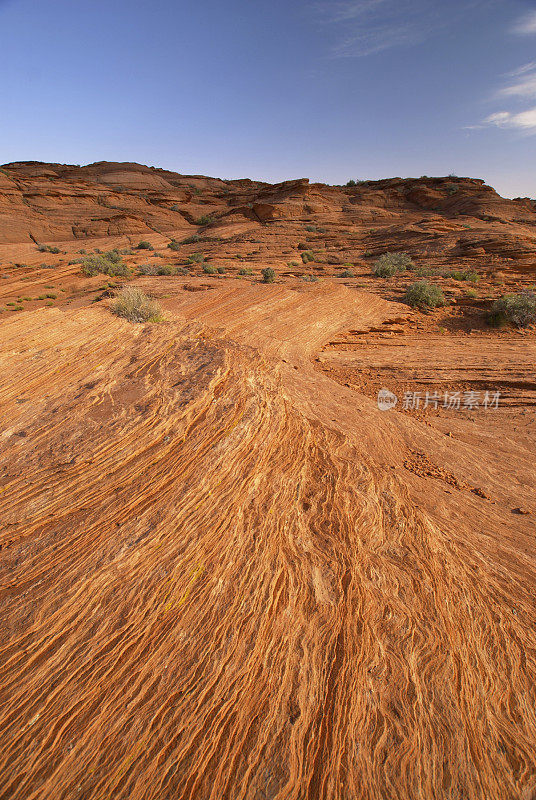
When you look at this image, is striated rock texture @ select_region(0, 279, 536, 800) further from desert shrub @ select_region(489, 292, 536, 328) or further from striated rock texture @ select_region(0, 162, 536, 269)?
striated rock texture @ select_region(0, 162, 536, 269)

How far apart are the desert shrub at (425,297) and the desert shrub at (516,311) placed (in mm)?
1725

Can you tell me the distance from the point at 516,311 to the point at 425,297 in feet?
8.95

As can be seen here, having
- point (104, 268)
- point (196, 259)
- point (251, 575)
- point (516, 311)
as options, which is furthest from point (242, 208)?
point (251, 575)

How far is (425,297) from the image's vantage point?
12.5 meters

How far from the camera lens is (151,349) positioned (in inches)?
251

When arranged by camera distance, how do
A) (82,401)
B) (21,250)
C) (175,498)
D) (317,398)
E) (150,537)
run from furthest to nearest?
(21,250)
(317,398)
(82,401)
(175,498)
(150,537)

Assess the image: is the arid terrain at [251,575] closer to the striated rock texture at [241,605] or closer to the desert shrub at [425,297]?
the striated rock texture at [241,605]

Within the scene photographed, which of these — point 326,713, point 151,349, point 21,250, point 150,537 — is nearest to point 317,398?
point 151,349

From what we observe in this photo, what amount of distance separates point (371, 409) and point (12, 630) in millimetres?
5911

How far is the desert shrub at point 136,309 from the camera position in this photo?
300 inches

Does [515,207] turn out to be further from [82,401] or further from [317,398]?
[82,401]

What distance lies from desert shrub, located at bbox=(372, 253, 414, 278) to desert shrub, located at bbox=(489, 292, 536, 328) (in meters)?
6.23

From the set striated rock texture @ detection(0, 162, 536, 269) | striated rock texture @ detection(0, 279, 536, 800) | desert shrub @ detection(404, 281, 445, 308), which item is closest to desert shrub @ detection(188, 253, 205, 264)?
striated rock texture @ detection(0, 162, 536, 269)

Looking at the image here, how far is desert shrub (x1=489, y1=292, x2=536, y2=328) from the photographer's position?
1138 cm
